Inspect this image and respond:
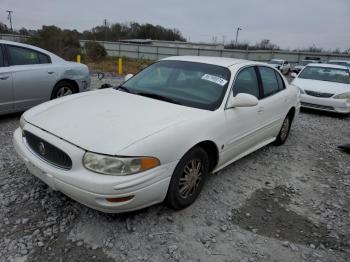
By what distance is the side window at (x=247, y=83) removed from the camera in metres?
3.76

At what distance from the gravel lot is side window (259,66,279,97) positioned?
125cm

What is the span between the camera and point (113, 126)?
2.72m

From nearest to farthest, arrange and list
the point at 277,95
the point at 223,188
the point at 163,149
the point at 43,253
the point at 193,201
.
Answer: the point at 43,253 < the point at 163,149 < the point at 193,201 < the point at 223,188 < the point at 277,95

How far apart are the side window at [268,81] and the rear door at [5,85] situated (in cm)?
420

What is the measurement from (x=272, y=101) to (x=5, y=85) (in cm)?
441

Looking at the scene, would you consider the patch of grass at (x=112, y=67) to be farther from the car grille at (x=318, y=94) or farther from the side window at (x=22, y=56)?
the side window at (x=22, y=56)

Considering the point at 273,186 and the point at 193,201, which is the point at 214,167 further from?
the point at 273,186

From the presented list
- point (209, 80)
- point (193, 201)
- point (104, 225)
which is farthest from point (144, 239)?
point (209, 80)

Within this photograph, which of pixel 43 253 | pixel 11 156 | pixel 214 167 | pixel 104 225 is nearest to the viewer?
pixel 43 253

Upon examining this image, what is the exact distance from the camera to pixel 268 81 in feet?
15.2

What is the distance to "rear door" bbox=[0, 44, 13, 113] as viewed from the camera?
515cm

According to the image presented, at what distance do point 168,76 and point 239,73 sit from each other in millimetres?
911

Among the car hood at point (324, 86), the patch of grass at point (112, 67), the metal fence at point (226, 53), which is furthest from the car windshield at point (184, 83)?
the metal fence at point (226, 53)

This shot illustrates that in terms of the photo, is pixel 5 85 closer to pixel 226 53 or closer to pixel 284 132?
pixel 284 132
